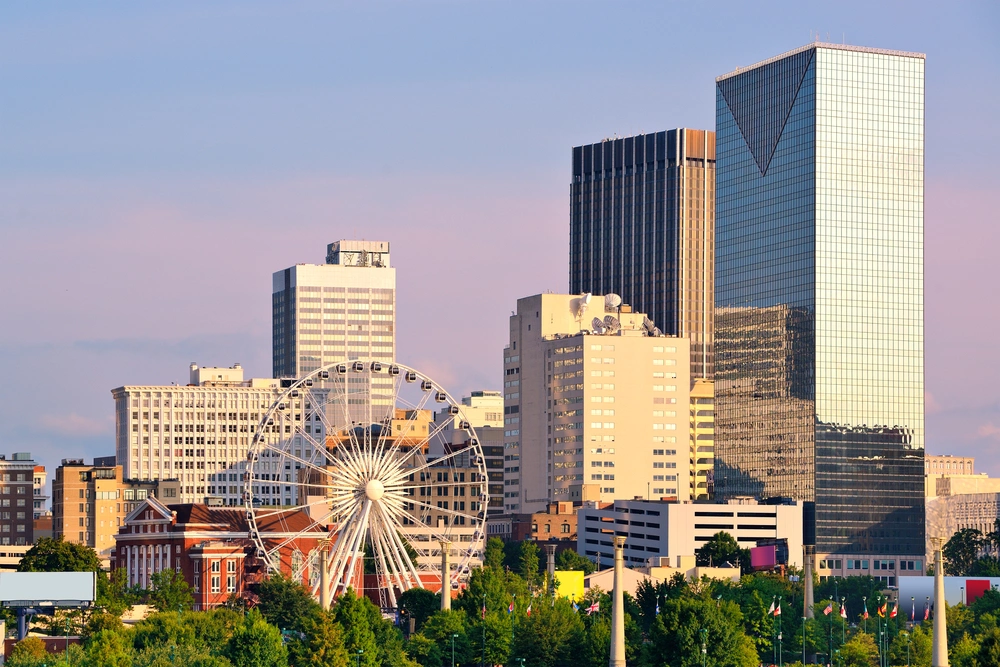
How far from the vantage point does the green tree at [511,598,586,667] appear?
191375 mm

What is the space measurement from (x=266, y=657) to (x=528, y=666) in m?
24.8

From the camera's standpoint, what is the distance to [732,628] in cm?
18075

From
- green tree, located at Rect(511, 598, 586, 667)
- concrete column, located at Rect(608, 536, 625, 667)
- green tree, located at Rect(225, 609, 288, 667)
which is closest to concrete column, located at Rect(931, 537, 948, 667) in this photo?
concrete column, located at Rect(608, 536, 625, 667)

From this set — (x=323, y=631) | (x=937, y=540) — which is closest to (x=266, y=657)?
(x=323, y=631)

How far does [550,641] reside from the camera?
7608 inches

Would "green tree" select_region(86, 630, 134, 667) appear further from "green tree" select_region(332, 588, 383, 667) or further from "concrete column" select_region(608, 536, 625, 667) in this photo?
"concrete column" select_region(608, 536, 625, 667)

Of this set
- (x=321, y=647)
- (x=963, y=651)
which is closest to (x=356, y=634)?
(x=321, y=647)

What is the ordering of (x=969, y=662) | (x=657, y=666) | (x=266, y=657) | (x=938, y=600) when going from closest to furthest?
(x=938, y=600) → (x=969, y=662) → (x=657, y=666) → (x=266, y=657)

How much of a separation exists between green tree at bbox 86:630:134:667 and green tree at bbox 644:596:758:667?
4645 centimetres

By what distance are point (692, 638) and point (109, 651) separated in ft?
175

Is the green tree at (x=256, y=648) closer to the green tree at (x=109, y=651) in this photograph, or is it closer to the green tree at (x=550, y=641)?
the green tree at (x=109, y=651)

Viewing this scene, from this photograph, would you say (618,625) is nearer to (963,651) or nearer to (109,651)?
(963,651)

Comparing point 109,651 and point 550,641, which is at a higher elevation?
point 550,641

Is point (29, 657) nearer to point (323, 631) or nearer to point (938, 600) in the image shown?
point (323, 631)
